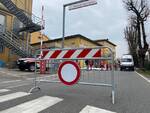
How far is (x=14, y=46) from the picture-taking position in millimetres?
31969

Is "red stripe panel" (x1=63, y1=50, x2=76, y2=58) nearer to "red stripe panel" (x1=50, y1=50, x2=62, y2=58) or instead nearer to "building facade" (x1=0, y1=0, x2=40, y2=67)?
"red stripe panel" (x1=50, y1=50, x2=62, y2=58)

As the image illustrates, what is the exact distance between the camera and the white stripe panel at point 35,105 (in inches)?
266

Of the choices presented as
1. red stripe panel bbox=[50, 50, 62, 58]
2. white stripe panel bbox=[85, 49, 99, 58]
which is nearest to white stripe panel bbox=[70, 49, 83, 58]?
white stripe panel bbox=[85, 49, 99, 58]

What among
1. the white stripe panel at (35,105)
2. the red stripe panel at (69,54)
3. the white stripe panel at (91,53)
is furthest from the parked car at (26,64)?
the white stripe panel at (35,105)

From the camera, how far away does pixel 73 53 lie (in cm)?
Answer: 957

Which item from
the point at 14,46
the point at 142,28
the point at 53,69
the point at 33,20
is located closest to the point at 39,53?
the point at 53,69

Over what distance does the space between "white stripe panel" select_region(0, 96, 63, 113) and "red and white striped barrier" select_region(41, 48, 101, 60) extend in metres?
1.53

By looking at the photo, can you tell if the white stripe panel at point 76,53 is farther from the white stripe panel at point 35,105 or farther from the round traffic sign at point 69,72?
the white stripe panel at point 35,105

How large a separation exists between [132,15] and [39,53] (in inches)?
1657

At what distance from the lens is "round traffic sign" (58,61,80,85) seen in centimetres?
934

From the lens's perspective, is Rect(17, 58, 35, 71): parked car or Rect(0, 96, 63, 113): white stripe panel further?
Rect(17, 58, 35, 71): parked car

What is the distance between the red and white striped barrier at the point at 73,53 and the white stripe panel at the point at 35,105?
60.2 inches

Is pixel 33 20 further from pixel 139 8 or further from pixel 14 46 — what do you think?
pixel 139 8

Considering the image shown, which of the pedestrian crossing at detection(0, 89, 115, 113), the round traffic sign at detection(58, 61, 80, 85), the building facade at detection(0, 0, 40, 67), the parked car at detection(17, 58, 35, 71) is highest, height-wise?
the building facade at detection(0, 0, 40, 67)
